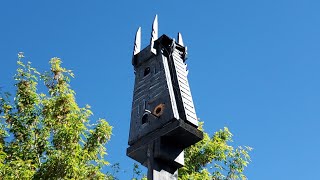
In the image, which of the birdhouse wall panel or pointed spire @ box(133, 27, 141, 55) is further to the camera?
pointed spire @ box(133, 27, 141, 55)

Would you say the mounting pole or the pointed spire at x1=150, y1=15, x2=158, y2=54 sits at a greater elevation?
the pointed spire at x1=150, y1=15, x2=158, y2=54

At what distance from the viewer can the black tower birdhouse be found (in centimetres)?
627

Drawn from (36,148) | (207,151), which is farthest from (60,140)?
(207,151)

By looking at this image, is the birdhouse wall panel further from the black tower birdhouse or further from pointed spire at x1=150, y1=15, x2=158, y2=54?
pointed spire at x1=150, y1=15, x2=158, y2=54

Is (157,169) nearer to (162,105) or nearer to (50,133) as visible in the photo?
(162,105)

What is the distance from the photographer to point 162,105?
21.6 feet

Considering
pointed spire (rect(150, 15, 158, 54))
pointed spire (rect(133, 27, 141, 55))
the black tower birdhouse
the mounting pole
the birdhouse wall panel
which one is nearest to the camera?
the mounting pole

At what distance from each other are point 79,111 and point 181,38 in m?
5.64

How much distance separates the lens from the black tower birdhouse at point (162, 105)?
247 inches

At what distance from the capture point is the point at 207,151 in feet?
48.7

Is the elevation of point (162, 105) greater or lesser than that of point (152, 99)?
lesser

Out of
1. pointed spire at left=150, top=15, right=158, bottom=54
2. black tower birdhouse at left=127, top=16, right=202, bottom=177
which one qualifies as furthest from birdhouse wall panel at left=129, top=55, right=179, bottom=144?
pointed spire at left=150, top=15, right=158, bottom=54

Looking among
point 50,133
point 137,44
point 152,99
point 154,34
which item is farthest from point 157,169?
point 50,133

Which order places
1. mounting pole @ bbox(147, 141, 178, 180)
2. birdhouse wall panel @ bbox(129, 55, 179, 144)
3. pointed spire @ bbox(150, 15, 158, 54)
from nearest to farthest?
mounting pole @ bbox(147, 141, 178, 180), birdhouse wall panel @ bbox(129, 55, 179, 144), pointed spire @ bbox(150, 15, 158, 54)
